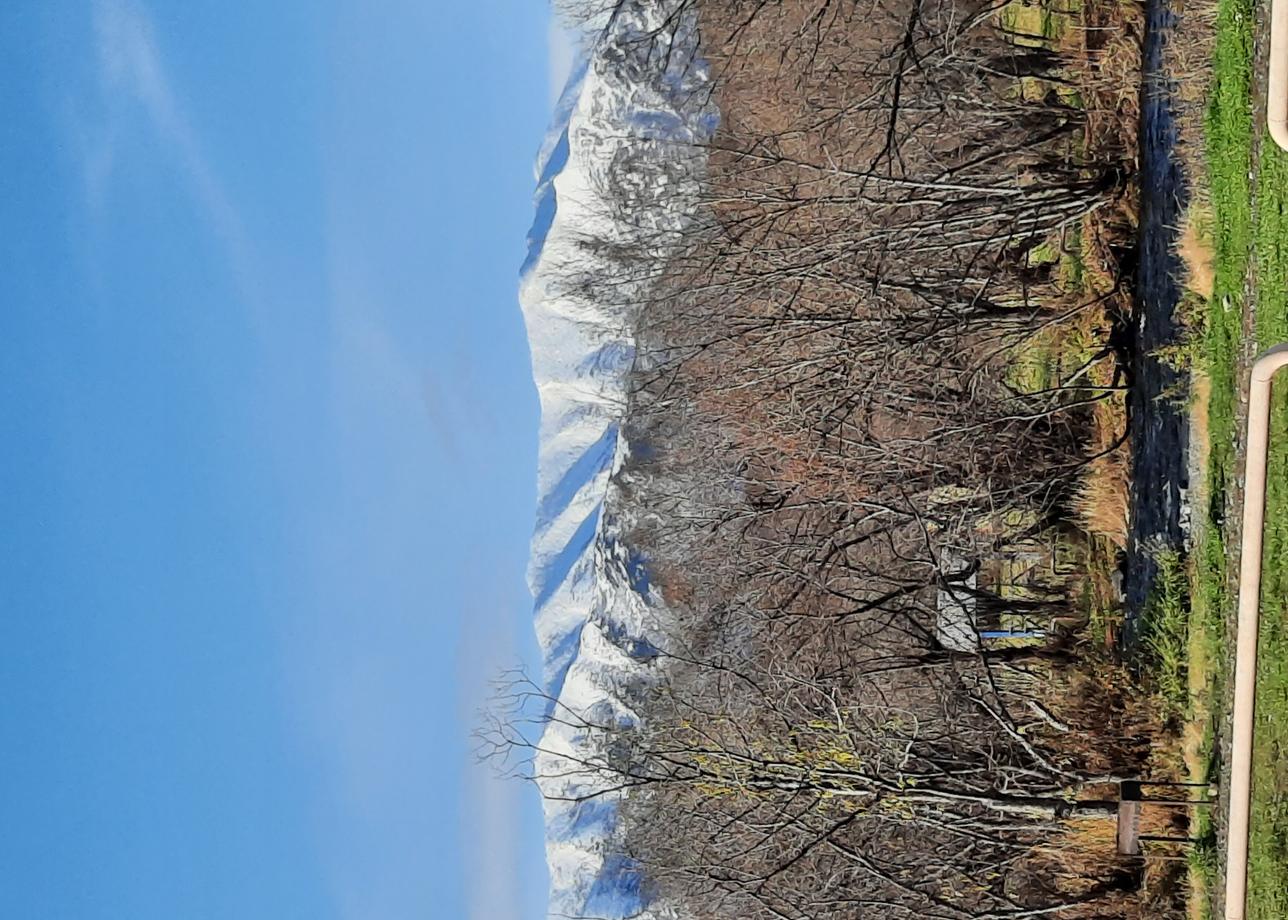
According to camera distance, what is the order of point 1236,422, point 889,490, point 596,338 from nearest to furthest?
point 1236,422 → point 889,490 → point 596,338

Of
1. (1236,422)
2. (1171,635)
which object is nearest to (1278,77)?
(1236,422)

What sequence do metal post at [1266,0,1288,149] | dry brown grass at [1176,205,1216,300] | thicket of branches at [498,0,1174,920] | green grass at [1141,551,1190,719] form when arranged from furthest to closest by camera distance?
A: thicket of branches at [498,0,1174,920]
green grass at [1141,551,1190,719]
dry brown grass at [1176,205,1216,300]
metal post at [1266,0,1288,149]

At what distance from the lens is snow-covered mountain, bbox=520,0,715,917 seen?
13.1m

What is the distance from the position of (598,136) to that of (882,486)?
827 cm

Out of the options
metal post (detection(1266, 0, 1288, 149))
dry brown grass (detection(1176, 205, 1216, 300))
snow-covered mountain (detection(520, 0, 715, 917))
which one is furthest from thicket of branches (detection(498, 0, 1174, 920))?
metal post (detection(1266, 0, 1288, 149))

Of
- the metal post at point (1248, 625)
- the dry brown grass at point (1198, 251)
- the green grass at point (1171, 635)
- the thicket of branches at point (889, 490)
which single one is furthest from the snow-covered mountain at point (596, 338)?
the metal post at point (1248, 625)

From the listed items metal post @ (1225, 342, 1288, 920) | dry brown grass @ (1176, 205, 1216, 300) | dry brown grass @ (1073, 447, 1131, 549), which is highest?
dry brown grass @ (1176, 205, 1216, 300)

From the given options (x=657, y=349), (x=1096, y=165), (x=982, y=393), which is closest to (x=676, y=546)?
(x=657, y=349)

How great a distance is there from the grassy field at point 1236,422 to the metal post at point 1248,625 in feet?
0.22

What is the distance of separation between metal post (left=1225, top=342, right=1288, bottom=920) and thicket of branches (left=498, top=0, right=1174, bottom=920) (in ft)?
4.00

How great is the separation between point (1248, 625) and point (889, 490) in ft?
11.6

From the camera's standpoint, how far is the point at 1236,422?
810 cm

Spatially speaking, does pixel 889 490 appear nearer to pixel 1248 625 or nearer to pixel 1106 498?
pixel 1106 498

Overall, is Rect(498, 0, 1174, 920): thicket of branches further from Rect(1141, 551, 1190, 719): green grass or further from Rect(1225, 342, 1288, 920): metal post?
Rect(1225, 342, 1288, 920): metal post
